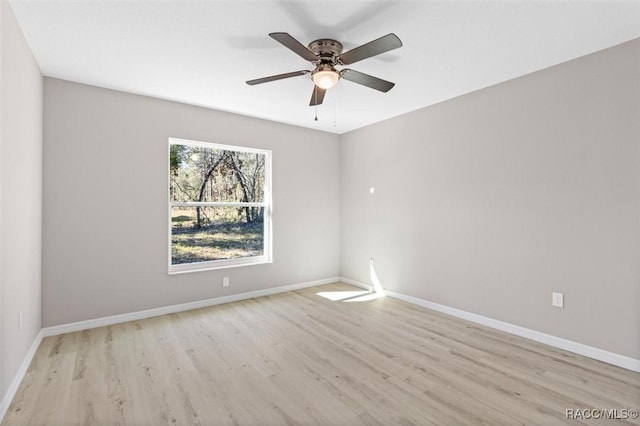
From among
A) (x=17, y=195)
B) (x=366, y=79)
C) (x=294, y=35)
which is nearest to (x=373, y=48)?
(x=366, y=79)

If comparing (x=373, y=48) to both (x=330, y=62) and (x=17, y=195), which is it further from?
(x=17, y=195)

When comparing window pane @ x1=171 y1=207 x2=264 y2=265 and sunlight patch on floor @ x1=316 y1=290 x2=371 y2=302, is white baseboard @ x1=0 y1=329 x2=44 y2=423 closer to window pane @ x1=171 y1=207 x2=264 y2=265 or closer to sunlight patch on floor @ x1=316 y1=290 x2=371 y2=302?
window pane @ x1=171 y1=207 x2=264 y2=265

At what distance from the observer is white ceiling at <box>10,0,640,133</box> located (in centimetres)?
210

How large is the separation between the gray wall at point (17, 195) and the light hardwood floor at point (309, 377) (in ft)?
1.17

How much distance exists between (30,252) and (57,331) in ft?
3.31

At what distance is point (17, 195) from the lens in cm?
226

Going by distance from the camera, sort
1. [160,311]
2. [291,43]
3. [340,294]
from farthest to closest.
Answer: [340,294] < [160,311] < [291,43]

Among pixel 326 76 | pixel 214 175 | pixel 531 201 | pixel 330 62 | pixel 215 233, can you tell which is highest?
pixel 330 62

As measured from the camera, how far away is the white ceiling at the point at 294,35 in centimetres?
210

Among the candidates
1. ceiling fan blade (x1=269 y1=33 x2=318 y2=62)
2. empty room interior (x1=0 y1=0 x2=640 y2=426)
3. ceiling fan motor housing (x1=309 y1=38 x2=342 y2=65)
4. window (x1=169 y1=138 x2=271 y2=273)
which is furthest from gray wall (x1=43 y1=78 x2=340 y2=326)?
ceiling fan blade (x1=269 y1=33 x2=318 y2=62)

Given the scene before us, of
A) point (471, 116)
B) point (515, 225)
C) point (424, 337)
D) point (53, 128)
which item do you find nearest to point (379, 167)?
point (471, 116)

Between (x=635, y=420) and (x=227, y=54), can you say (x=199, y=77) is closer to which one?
(x=227, y=54)

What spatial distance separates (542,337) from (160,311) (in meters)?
4.02

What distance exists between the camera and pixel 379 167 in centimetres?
469
